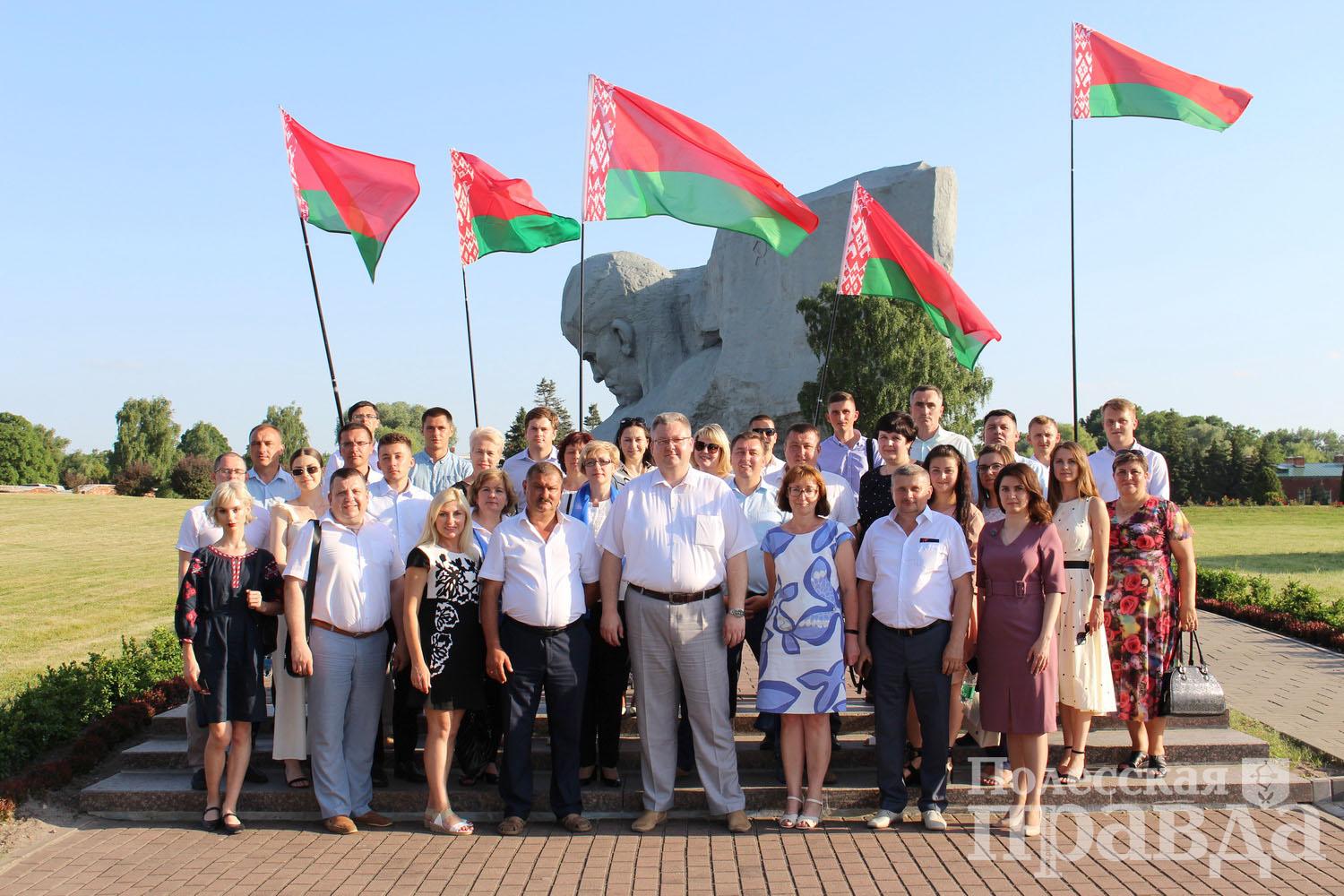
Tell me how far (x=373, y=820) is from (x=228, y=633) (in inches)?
48.5

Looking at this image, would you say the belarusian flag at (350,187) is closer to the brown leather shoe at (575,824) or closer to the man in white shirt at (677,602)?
the man in white shirt at (677,602)

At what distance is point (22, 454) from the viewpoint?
72.3m

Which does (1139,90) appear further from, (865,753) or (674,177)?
(865,753)

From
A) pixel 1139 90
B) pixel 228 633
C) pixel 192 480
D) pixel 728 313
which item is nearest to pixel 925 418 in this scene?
pixel 228 633

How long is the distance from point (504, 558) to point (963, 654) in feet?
7.76

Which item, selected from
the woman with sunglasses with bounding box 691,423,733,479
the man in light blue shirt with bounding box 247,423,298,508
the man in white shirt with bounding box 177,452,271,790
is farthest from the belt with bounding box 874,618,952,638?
the man in light blue shirt with bounding box 247,423,298,508

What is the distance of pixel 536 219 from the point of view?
31.4ft

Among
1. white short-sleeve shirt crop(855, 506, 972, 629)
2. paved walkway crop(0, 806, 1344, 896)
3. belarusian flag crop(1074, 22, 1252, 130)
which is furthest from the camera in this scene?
belarusian flag crop(1074, 22, 1252, 130)

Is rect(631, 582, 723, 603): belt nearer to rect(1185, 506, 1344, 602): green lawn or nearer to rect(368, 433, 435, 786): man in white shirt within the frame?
rect(368, 433, 435, 786): man in white shirt

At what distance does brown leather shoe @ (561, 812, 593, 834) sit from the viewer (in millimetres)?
5312

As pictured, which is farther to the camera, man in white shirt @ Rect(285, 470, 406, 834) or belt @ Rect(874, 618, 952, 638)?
man in white shirt @ Rect(285, 470, 406, 834)

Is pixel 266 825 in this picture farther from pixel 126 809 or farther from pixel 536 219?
pixel 536 219

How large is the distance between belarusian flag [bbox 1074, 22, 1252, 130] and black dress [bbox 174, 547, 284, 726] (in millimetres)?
9082

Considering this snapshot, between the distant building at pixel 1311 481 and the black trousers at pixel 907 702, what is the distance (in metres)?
45.1
